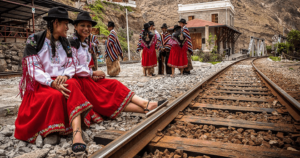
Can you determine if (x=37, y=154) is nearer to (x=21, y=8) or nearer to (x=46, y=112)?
(x=46, y=112)

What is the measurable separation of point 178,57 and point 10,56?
10.6 m

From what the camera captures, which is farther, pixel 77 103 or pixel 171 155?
pixel 77 103

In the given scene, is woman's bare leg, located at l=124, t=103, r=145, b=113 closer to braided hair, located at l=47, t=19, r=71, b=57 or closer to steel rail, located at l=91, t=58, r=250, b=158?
steel rail, located at l=91, t=58, r=250, b=158

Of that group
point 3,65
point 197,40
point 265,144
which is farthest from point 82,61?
point 197,40

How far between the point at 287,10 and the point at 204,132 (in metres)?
86.0

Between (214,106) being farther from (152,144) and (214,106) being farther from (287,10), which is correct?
(287,10)

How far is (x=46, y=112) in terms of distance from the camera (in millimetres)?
2238

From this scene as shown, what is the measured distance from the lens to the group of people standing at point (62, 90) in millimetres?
2219

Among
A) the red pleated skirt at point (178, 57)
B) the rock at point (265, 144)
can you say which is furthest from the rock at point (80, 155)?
the red pleated skirt at point (178, 57)

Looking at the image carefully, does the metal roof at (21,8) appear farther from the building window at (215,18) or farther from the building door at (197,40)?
→ the building window at (215,18)

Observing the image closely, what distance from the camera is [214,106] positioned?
321cm

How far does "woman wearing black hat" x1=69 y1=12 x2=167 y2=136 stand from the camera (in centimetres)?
277

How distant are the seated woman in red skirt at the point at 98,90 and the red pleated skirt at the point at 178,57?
16.9 feet

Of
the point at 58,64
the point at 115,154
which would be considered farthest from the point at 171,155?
the point at 58,64
